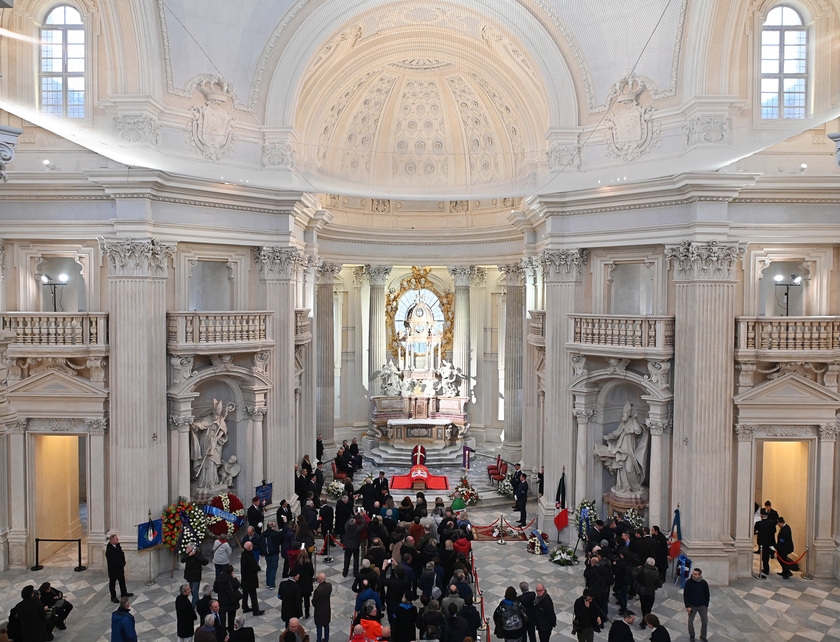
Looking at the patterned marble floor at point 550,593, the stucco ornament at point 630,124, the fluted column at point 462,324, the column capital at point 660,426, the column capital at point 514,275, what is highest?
the stucco ornament at point 630,124

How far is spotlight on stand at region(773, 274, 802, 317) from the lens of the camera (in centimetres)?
1559

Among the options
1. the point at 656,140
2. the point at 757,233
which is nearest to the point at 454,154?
the point at 656,140

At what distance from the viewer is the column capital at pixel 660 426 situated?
15484 mm

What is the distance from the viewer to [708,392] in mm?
14719

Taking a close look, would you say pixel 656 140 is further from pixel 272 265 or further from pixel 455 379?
pixel 455 379

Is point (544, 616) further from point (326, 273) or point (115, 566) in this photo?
point (326, 273)

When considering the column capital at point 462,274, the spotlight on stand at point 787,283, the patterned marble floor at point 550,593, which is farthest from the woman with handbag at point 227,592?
the column capital at point 462,274

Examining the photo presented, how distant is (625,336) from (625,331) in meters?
0.12

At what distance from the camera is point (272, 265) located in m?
17.4

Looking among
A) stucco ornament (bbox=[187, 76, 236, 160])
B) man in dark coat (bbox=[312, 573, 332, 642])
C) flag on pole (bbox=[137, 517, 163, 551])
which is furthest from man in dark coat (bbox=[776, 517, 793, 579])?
stucco ornament (bbox=[187, 76, 236, 160])

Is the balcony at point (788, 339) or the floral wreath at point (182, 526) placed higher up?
the balcony at point (788, 339)

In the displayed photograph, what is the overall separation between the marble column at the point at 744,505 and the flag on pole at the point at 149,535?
13.4 meters

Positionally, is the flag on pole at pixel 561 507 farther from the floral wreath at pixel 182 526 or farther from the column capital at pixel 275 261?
the column capital at pixel 275 261

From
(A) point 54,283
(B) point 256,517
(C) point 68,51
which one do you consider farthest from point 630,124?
(A) point 54,283
